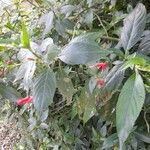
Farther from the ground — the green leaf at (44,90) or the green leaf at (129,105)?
the green leaf at (44,90)

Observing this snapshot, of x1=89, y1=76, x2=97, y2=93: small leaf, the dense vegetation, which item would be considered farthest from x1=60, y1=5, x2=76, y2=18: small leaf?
x1=89, y1=76, x2=97, y2=93: small leaf

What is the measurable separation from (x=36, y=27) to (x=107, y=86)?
2.46 ft

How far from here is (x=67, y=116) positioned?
1.75 m

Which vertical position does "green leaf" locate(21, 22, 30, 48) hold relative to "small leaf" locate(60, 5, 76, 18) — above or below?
above

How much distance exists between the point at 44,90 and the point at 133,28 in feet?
1.13

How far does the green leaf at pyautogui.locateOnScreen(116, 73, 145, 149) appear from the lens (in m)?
0.80

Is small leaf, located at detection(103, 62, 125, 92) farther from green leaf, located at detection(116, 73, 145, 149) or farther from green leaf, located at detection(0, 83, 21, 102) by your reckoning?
green leaf, located at detection(0, 83, 21, 102)

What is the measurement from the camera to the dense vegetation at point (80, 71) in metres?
0.85

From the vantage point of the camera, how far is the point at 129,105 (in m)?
0.81

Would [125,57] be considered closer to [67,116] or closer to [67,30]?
[67,30]

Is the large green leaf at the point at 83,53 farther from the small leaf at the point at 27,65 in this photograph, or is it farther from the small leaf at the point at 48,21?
the small leaf at the point at 48,21

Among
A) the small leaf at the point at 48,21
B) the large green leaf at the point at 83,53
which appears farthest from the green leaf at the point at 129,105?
the small leaf at the point at 48,21

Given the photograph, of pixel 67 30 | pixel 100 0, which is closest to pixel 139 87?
pixel 67 30

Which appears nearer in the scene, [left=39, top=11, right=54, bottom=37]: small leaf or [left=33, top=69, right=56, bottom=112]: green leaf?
[left=33, top=69, right=56, bottom=112]: green leaf
